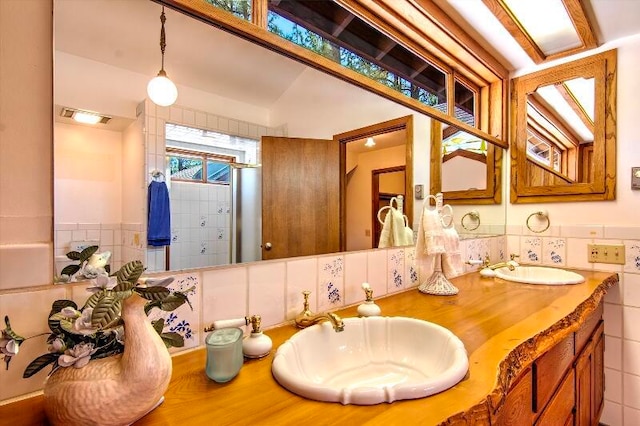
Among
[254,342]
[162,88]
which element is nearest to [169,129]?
[162,88]

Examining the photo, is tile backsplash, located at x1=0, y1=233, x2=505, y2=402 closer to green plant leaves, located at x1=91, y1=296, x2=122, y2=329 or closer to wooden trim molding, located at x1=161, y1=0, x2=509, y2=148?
green plant leaves, located at x1=91, y1=296, x2=122, y2=329

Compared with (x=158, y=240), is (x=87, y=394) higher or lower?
lower

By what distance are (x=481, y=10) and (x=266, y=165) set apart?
1.23 meters

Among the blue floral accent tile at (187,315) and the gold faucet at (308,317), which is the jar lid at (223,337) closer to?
the blue floral accent tile at (187,315)

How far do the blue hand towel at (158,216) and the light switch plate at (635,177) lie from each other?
209 centimetres

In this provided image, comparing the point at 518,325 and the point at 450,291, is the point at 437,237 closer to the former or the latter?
the point at 450,291

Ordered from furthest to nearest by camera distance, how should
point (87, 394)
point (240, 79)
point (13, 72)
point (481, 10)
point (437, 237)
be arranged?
point (481, 10) → point (437, 237) → point (240, 79) → point (13, 72) → point (87, 394)

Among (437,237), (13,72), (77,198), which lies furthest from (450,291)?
(13,72)

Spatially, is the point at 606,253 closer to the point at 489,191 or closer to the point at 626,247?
the point at 626,247

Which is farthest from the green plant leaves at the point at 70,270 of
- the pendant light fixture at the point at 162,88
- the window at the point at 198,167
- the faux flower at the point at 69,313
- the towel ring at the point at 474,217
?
the towel ring at the point at 474,217

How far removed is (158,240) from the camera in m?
0.69

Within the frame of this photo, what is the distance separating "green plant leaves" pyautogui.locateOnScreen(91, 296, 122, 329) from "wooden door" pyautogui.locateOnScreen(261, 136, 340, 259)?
442 mm

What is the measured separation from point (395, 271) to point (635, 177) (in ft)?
4.45

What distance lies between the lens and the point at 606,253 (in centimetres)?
160
